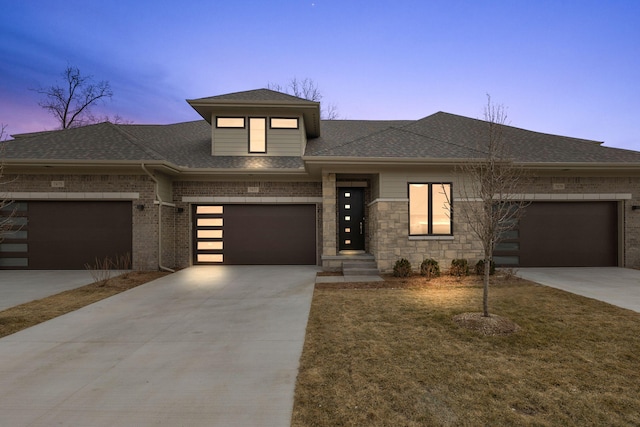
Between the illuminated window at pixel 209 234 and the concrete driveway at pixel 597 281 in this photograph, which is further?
the illuminated window at pixel 209 234

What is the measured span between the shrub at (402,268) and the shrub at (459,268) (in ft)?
4.15

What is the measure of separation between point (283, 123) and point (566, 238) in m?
11.4

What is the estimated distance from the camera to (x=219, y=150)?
12078 millimetres

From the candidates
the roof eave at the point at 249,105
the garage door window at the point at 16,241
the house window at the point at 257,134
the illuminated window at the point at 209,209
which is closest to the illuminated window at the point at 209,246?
the illuminated window at the point at 209,209

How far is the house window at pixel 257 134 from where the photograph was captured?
1220cm

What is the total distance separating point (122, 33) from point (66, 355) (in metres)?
50.6

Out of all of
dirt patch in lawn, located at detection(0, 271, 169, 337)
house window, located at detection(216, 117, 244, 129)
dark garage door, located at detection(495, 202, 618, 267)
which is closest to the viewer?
dirt patch in lawn, located at detection(0, 271, 169, 337)

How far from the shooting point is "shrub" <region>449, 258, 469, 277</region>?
858 cm

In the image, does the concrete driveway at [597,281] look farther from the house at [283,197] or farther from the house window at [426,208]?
the house window at [426,208]

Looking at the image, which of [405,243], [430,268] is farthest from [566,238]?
[405,243]

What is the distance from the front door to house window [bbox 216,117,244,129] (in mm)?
5050

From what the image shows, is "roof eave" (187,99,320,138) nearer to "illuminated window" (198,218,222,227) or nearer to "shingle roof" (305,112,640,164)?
"shingle roof" (305,112,640,164)

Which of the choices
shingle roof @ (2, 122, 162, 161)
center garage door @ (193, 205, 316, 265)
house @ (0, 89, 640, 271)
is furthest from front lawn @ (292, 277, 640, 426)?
shingle roof @ (2, 122, 162, 161)

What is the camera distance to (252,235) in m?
11.3
